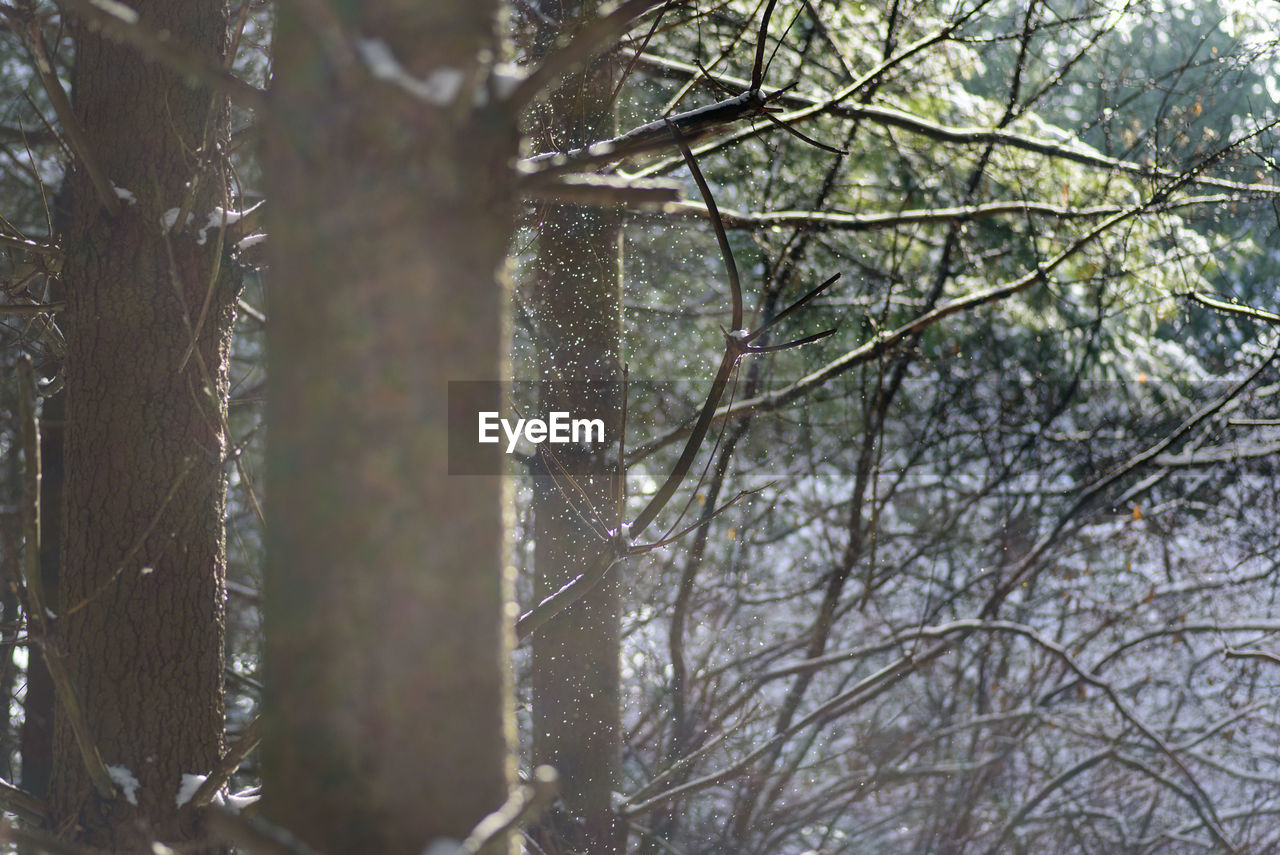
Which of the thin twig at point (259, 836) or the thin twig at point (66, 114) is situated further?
the thin twig at point (66, 114)

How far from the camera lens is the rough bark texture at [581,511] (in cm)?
308

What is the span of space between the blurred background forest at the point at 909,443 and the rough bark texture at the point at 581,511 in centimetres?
2

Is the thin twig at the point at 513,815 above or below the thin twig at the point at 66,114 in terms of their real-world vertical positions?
below

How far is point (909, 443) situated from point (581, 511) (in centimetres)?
285

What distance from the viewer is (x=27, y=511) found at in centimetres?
114

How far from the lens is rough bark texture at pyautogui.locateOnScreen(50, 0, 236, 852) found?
203cm

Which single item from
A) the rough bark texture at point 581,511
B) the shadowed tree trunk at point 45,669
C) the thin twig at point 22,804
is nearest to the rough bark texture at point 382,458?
the thin twig at point 22,804

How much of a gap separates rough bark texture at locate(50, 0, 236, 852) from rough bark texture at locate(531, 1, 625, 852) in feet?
3.68

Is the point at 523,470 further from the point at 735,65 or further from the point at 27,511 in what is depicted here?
the point at 27,511

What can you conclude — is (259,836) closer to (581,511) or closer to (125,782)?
(125,782)

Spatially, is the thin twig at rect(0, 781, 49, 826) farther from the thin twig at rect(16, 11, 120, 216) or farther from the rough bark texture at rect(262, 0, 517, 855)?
the rough bark texture at rect(262, 0, 517, 855)

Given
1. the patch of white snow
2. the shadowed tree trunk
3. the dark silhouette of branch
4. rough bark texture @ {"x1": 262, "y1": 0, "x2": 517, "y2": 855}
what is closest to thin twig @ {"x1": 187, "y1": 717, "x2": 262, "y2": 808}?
the patch of white snow

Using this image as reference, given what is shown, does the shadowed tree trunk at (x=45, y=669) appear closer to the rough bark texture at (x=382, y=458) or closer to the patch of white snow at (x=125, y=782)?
the patch of white snow at (x=125, y=782)

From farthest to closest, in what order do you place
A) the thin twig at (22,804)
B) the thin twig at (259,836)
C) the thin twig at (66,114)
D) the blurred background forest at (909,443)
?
A: 1. the blurred background forest at (909,443)
2. the thin twig at (22,804)
3. the thin twig at (66,114)
4. the thin twig at (259,836)
